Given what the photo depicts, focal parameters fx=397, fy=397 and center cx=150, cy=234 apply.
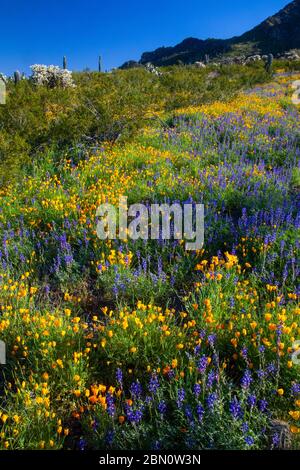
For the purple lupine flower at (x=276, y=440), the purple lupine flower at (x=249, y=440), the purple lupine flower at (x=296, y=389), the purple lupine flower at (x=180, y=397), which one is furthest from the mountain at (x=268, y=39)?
the purple lupine flower at (x=249, y=440)

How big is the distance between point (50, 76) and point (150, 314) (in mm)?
21888

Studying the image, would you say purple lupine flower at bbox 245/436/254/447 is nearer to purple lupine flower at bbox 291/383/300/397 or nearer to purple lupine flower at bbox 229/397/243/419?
purple lupine flower at bbox 229/397/243/419

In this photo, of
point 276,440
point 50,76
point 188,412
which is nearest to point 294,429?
point 276,440

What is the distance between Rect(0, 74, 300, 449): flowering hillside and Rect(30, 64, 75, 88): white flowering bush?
15770 mm

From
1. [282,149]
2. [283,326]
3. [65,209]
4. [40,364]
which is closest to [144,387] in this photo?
[40,364]

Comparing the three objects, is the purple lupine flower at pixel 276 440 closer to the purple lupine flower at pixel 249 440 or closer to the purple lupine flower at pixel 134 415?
the purple lupine flower at pixel 249 440

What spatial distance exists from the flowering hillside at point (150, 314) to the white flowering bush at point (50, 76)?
15.8 meters

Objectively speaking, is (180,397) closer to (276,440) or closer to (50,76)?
(276,440)

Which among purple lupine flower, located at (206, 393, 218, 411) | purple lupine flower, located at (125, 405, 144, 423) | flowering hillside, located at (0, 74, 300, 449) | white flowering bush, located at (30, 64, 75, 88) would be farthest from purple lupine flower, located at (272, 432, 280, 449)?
white flowering bush, located at (30, 64, 75, 88)

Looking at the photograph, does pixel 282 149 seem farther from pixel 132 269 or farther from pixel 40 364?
pixel 40 364

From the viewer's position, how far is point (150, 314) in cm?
334

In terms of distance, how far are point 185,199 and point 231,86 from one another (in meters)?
13.7

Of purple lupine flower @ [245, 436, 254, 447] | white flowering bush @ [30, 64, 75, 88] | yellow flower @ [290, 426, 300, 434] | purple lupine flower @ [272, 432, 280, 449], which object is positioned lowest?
purple lupine flower @ [272, 432, 280, 449]

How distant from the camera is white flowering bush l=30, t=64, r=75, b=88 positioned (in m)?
21.5
